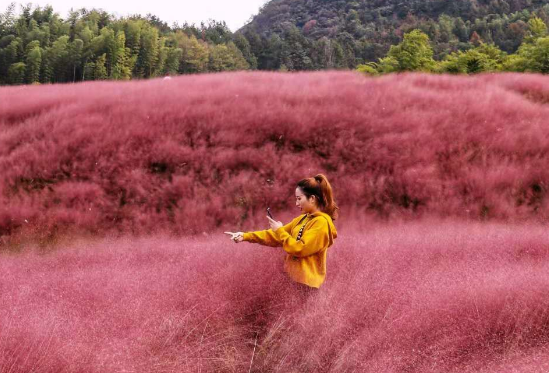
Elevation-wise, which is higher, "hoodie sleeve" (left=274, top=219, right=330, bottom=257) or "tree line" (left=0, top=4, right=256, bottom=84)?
"tree line" (left=0, top=4, right=256, bottom=84)

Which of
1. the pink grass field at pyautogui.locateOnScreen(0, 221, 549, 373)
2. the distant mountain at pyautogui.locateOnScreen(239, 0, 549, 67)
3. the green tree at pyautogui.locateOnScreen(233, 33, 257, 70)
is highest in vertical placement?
the distant mountain at pyautogui.locateOnScreen(239, 0, 549, 67)

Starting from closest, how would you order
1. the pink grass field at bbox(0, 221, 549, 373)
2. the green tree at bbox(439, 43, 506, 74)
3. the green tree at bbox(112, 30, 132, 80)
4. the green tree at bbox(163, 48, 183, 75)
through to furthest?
1. the pink grass field at bbox(0, 221, 549, 373)
2. the green tree at bbox(439, 43, 506, 74)
3. the green tree at bbox(112, 30, 132, 80)
4. the green tree at bbox(163, 48, 183, 75)

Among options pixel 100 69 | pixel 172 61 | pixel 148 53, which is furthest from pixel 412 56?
pixel 172 61

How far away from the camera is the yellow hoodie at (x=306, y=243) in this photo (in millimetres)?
3471

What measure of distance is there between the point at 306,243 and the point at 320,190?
0.45 metres

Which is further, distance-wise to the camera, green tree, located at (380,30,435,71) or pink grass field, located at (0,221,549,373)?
green tree, located at (380,30,435,71)

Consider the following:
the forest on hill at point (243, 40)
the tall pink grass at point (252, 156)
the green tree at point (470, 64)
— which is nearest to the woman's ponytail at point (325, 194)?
the tall pink grass at point (252, 156)

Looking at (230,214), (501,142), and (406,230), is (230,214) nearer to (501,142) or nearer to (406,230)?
(406,230)

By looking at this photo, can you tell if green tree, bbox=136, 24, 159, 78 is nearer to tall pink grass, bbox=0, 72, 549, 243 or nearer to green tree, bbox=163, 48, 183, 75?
green tree, bbox=163, 48, 183, 75

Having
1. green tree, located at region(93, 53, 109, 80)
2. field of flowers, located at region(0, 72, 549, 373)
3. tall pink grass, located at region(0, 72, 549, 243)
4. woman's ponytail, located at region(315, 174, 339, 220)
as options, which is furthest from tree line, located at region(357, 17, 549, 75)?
green tree, located at region(93, 53, 109, 80)

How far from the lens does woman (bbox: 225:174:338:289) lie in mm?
3479

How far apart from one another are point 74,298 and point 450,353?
10.2 feet

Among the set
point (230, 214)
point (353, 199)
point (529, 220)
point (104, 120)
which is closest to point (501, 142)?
point (529, 220)

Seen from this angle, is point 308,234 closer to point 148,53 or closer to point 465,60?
point 465,60
